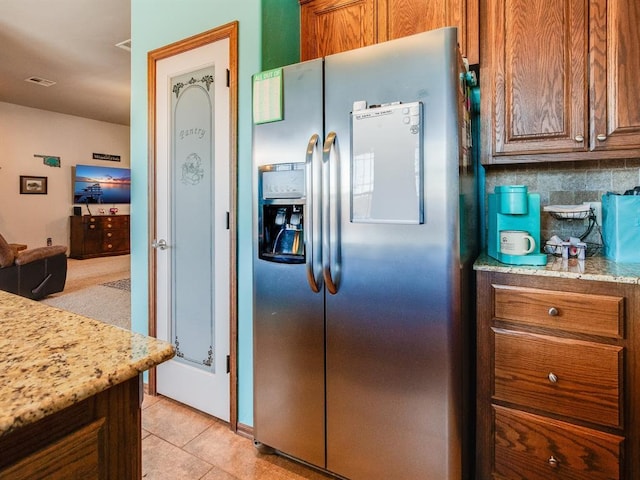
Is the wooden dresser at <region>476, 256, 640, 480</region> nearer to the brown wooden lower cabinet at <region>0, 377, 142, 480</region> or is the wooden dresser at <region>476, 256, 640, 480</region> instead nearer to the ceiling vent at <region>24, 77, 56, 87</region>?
the brown wooden lower cabinet at <region>0, 377, 142, 480</region>

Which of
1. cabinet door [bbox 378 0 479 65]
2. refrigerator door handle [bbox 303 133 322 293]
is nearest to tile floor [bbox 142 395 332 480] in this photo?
refrigerator door handle [bbox 303 133 322 293]

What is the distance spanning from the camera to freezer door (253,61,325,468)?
1.66 m

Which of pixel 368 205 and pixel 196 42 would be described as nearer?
pixel 368 205

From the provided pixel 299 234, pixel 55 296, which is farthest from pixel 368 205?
pixel 55 296

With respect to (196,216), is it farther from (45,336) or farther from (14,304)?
(45,336)

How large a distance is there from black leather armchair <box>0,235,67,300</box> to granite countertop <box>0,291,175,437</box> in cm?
433

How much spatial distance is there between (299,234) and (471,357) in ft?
3.02

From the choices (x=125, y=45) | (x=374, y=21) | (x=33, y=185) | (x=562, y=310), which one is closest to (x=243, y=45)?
(x=374, y=21)

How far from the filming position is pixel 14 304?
0.97 meters

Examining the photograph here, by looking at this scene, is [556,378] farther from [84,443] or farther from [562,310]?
[84,443]

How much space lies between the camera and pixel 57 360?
64cm

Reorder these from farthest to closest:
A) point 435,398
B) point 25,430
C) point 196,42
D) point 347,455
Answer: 1. point 196,42
2. point 347,455
3. point 435,398
4. point 25,430

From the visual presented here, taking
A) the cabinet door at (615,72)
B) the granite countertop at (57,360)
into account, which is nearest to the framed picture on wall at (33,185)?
the granite countertop at (57,360)

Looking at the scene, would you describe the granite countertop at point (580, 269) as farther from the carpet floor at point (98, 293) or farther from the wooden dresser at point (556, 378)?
the carpet floor at point (98, 293)
